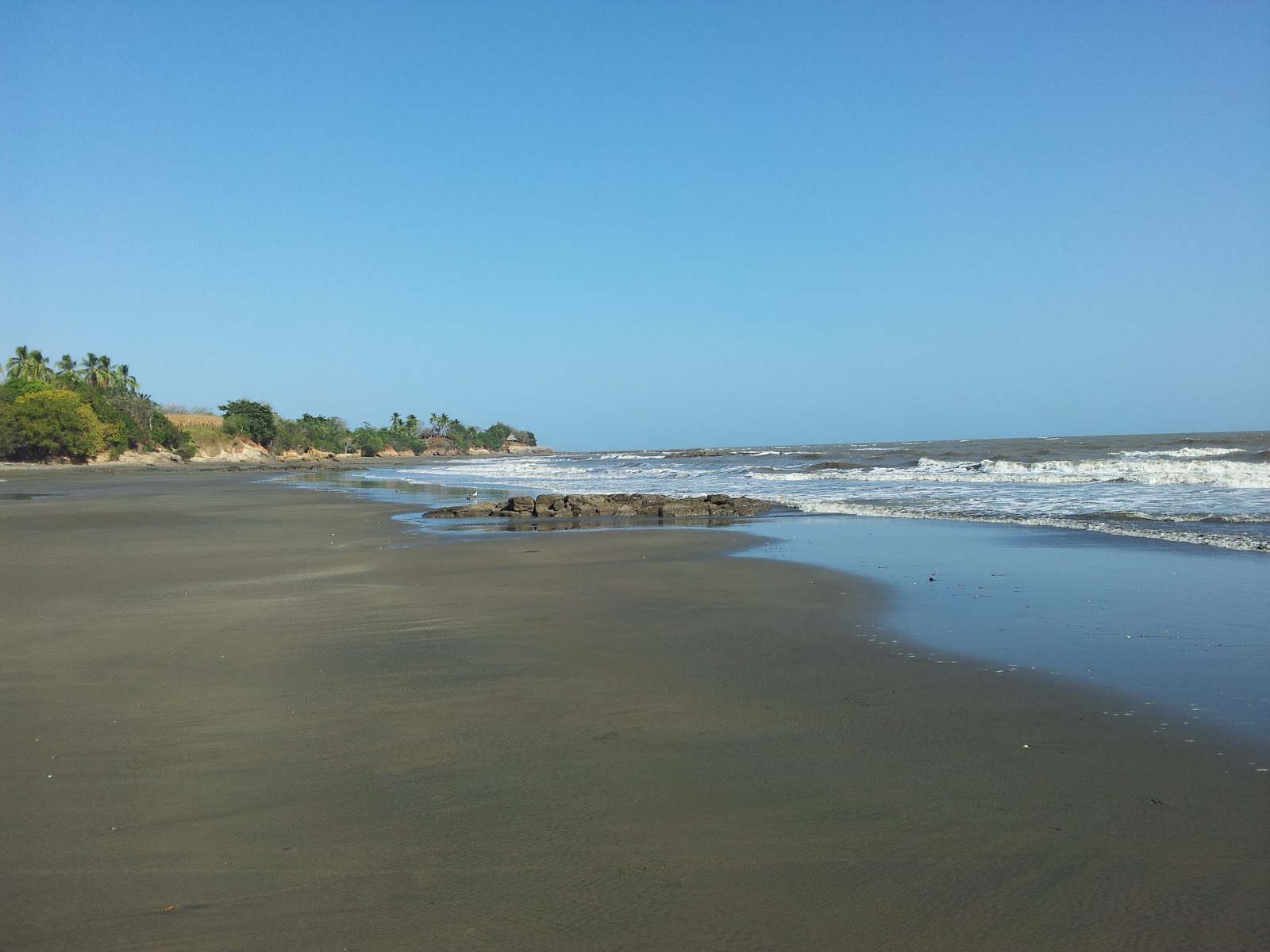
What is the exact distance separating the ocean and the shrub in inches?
1692

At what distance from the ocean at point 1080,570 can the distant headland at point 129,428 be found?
143 feet

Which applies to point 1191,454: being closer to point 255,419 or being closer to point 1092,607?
point 1092,607

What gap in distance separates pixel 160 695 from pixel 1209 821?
534 cm

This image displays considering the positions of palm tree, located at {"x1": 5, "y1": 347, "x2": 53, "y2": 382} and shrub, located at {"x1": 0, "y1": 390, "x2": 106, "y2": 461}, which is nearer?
shrub, located at {"x1": 0, "y1": 390, "x2": 106, "y2": 461}

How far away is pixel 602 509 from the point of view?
19.3 metres

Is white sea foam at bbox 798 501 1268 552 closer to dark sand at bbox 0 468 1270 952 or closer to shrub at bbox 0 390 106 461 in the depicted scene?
dark sand at bbox 0 468 1270 952

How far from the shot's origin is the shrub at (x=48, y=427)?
182ft

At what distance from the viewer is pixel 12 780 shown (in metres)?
3.84

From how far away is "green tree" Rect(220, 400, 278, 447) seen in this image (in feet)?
290

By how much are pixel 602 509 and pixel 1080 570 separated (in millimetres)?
11195

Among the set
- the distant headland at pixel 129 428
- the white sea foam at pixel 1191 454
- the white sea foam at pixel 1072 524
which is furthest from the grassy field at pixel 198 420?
the white sea foam at pixel 1191 454

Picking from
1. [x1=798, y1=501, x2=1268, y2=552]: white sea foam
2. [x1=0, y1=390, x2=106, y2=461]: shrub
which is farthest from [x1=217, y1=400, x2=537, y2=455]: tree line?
[x1=798, y1=501, x2=1268, y2=552]: white sea foam

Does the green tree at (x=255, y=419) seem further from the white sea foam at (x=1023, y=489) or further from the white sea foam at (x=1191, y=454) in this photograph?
the white sea foam at (x=1191, y=454)

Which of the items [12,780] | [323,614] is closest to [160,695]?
[12,780]
